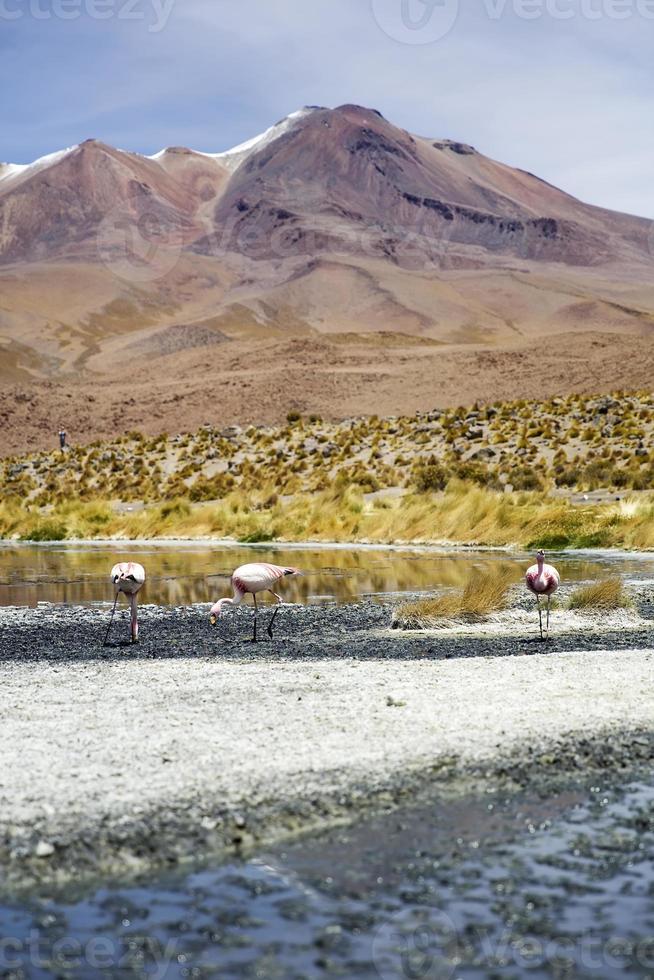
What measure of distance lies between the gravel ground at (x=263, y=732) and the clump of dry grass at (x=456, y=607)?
1567 millimetres

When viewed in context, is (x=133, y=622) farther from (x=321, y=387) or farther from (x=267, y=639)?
(x=321, y=387)

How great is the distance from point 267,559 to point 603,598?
11504 mm

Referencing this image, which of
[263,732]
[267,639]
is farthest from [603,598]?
[263,732]

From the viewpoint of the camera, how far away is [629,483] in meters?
37.3

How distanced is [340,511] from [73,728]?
26.1 m

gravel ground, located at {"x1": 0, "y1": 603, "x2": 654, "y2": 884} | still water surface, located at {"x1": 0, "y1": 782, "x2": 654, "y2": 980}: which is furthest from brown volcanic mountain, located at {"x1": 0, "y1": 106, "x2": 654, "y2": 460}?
still water surface, located at {"x1": 0, "y1": 782, "x2": 654, "y2": 980}

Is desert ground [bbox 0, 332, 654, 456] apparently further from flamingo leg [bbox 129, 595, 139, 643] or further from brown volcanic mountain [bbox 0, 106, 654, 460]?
flamingo leg [bbox 129, 595, 139, 643]

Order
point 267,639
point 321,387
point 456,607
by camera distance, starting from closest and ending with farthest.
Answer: point 267,639, point 456,607, point 321,387

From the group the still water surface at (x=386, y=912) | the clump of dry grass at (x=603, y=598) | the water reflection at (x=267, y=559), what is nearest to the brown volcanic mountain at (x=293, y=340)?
the water reflection at (x=267, y=559)

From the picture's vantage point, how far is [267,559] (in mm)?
27438

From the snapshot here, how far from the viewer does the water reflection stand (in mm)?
21156

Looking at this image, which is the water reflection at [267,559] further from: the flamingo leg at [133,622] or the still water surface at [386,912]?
the still water surface at [386,912]

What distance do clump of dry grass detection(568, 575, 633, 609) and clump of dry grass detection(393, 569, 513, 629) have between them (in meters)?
0.93

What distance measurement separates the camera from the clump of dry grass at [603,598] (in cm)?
1681
